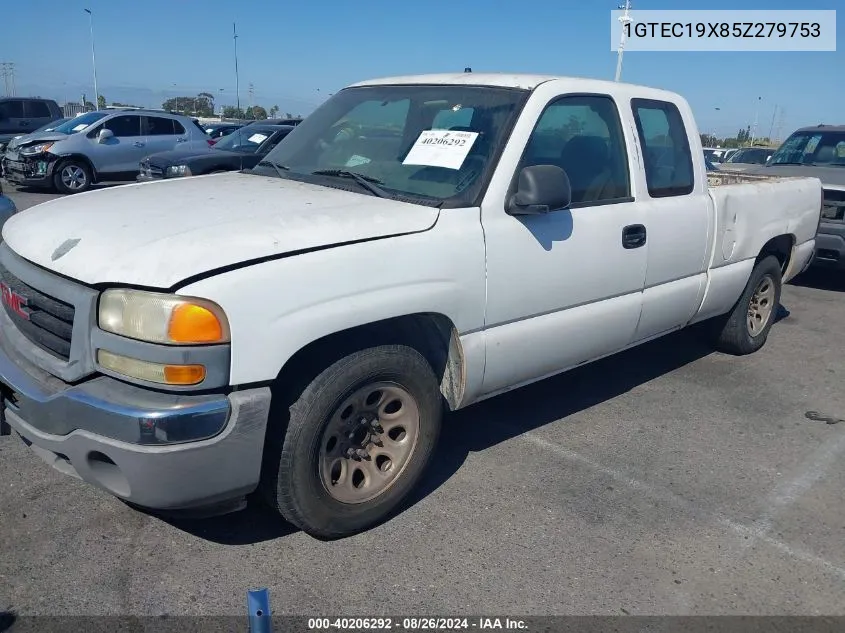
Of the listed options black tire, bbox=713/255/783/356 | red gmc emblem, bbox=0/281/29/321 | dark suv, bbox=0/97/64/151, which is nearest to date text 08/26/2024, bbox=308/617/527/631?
red gmc emblem, bbox=0/281/29/321

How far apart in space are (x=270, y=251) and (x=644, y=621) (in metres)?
1.94

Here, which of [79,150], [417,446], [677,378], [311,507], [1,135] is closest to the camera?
[311,507]

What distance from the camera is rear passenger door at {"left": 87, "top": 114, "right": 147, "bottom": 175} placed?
48.8 feet

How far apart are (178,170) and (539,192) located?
29.6ft

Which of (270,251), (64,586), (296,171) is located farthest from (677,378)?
(64,586)

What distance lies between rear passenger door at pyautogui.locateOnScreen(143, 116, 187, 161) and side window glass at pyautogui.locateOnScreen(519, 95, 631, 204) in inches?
521

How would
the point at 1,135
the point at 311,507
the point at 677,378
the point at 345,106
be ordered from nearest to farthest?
the point at 311,507, the point at 345,106, the point at 677,378, the point at 1,135

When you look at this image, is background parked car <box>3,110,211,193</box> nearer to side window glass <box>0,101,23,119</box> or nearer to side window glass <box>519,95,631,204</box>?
side window glass <box>0,101,23,119</box>

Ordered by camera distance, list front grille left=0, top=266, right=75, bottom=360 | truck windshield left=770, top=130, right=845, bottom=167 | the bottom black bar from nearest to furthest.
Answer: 1. the bottom black bar
2. front grille left=0, top=266, right=75, bottom=360
3. truck windshield left=770, top=130, right=845, bottom=167

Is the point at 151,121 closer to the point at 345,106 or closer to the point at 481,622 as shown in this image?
the point at 345,106

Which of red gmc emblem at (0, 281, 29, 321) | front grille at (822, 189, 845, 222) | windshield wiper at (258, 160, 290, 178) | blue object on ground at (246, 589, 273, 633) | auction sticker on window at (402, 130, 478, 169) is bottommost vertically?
blue object on ground at (246, 589, 273, 633)

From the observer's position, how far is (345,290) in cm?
277

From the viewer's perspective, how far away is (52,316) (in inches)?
109

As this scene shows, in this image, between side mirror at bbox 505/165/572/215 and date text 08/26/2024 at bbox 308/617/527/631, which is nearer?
date text 08/26/2024 at bbox 308/617/527/631
